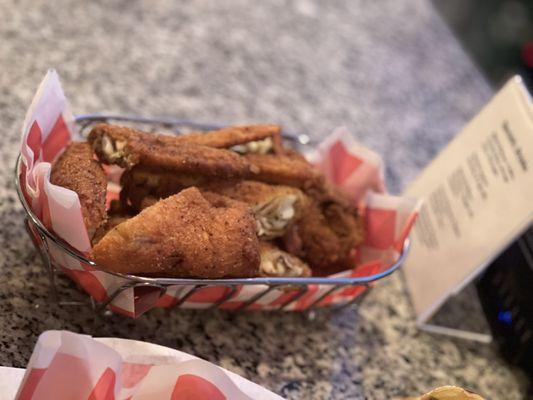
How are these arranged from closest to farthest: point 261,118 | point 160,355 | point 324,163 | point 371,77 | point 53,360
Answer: point 53,360
point 160,355
point 324,163
point 261,118
point 371,77

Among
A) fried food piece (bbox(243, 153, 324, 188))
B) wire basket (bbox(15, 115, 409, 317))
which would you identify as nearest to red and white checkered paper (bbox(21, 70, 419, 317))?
wire basket (bbox(15, 115, 409, 317))

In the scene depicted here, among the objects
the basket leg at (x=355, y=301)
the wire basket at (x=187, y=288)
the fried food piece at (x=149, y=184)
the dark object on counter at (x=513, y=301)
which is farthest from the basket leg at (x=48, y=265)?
the dark object on counter at (x=513, y=301)

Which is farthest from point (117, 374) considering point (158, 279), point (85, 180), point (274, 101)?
point (274, 101)

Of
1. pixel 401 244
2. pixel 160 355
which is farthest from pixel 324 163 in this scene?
pixel 160 355

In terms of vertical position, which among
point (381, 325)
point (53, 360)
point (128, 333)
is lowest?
point (381, 325)

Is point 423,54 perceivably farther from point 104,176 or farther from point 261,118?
point 104,176

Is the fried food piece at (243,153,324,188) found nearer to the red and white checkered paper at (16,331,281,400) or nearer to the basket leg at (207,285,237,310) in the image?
the basket leg at (207,285,237,310)
